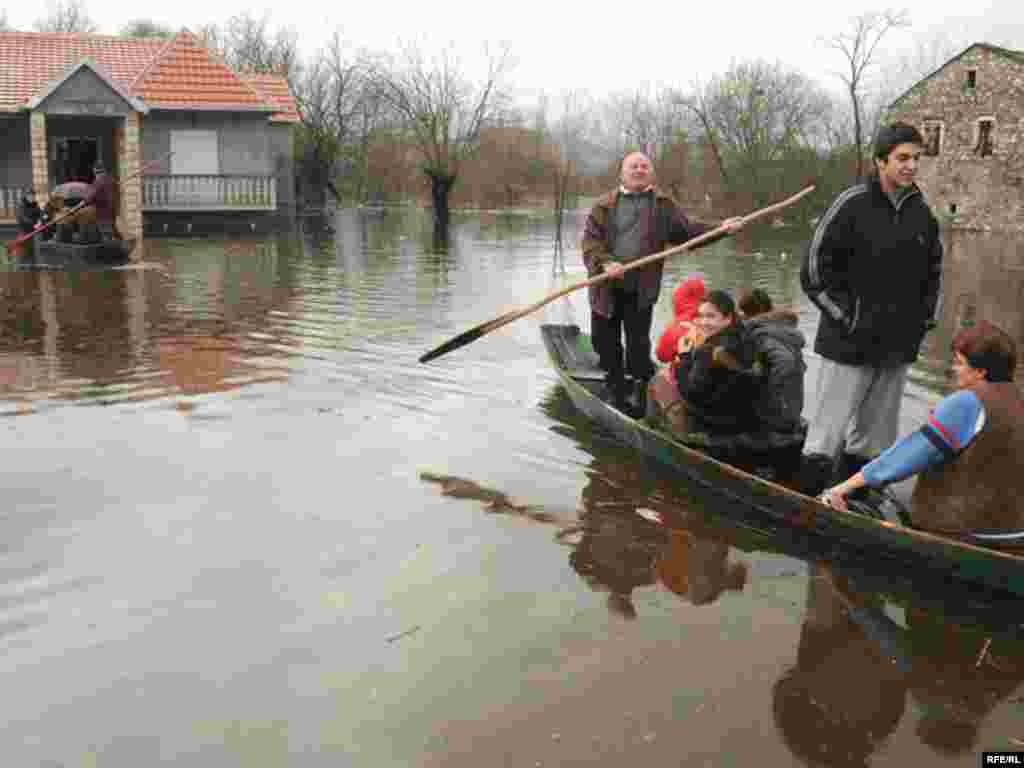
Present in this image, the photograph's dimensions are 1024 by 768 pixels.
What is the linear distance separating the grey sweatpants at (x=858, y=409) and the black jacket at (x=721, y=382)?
1.36 feet

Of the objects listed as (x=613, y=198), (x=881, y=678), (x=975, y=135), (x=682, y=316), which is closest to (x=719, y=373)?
(x=682, y=316)

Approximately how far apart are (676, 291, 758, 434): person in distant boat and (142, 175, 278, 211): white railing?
24514 mm

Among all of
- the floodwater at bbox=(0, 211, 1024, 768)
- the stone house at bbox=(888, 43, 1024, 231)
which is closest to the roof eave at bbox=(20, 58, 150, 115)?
the floodwater at bbox=(0, 211, 1024, 768)

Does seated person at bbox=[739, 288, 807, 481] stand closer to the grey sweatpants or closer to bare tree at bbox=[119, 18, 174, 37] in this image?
the grey sweatpants

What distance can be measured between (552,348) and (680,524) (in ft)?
12.6

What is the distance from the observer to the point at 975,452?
4348 mm

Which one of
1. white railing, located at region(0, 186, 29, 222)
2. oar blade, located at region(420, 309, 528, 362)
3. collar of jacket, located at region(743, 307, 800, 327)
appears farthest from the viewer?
white railing, located at region(0, 186, 29, 222)

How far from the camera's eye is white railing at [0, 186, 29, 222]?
2601 cm

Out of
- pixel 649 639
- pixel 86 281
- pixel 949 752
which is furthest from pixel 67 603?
pixel 86 281

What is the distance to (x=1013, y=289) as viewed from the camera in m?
18.7

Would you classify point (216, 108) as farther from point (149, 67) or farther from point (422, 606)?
point (422, 606)

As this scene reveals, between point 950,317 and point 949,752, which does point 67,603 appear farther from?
point 950,317

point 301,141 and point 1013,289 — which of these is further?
point 301,141

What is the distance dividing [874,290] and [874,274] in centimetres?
9
